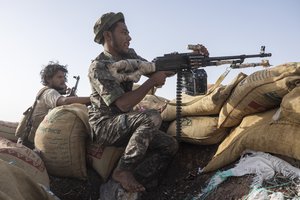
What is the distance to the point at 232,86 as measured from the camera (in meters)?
3.27

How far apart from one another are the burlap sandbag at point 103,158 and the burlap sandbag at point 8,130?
188cm

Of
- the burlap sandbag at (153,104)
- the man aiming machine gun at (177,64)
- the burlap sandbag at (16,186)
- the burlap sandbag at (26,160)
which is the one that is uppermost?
the man aiming machine gun at (177,64)

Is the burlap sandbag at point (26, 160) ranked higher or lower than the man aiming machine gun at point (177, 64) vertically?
lower

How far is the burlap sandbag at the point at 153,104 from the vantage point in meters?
4.12

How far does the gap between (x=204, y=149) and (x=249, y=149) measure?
762 millimetres

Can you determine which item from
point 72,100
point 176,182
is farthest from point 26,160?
point 176,182

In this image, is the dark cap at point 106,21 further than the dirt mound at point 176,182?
Yes

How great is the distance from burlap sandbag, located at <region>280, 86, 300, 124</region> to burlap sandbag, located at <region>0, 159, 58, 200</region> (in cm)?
189

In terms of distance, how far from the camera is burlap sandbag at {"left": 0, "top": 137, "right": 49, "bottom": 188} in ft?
9.96

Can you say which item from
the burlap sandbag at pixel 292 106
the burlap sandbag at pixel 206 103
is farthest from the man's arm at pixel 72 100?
the burlap sandbag at pixel 292 106

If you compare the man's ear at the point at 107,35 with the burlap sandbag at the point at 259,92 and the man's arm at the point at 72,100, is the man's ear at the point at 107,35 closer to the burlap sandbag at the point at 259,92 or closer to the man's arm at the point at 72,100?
the man's arm at the point at 72,100

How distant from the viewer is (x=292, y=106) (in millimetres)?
2545

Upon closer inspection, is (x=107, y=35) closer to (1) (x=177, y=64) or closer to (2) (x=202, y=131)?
(1) (x=177, y=64)

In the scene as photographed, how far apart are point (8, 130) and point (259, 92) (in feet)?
12.0
